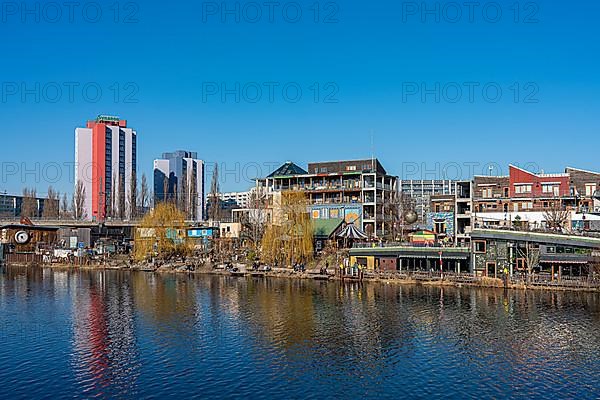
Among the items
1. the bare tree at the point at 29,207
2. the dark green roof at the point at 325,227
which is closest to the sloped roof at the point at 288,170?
the dark green roof at the point at 325,227

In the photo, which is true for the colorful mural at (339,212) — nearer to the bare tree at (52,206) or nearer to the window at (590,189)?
the window at (590,189)

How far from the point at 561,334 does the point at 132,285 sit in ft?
135

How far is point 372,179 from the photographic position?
82562 millimetres

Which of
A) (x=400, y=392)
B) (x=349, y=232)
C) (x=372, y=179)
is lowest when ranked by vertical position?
(x=400, y=392)

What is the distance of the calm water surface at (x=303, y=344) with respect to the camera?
2591 centimetres

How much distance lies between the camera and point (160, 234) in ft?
256

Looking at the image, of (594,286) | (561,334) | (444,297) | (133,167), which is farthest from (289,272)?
(133,167)

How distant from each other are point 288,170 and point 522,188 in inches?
1446

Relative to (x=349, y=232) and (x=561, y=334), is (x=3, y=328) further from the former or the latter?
(x=349, y=232)

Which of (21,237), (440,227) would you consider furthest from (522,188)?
(21,237)

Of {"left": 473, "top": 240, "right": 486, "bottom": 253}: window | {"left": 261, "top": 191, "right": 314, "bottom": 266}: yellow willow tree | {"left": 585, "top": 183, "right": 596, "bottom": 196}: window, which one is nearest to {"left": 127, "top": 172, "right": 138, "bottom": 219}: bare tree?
{"left": 261, "top": 191, "right": 314, "bottom": 266}: yellow willow tree

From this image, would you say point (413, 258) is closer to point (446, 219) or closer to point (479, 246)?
point (479, 246)

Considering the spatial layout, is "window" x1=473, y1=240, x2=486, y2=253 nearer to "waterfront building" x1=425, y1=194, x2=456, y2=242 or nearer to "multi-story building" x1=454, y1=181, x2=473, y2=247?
"multi-story building" x1=454, y1=181, x2=473, y2=247

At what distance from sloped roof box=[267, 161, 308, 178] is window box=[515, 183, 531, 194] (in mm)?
33875
